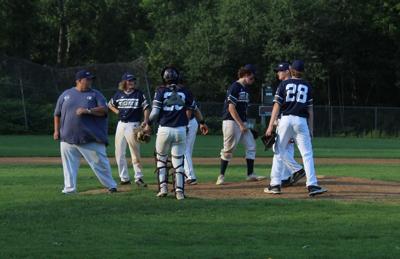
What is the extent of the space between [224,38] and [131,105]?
38.4 metres

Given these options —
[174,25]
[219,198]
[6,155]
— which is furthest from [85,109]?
[174,25]

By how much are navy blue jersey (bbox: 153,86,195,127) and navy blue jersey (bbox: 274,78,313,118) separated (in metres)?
1.49

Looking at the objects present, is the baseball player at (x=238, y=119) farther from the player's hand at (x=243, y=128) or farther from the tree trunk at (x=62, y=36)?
the tree trunk at (x=62, y=36)

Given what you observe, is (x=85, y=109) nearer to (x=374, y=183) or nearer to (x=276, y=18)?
(x=374, y=183)

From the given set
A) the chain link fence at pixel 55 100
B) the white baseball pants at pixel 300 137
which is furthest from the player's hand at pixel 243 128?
the chain link fence at pixel 55 100

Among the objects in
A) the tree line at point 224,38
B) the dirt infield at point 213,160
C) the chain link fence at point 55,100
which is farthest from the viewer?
the tree line at point 224,38

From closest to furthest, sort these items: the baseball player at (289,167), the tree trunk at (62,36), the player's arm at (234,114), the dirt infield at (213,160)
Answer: the baseball player at (289,167), the player's arm at (234,114), the dirt infield at (213,160), the tree trunk at (62,36)

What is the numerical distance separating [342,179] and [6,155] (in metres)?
13.9

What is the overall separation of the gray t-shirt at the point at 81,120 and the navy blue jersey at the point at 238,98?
2499mm

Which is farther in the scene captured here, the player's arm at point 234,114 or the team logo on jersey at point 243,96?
the team logo on jersey at point 243,96

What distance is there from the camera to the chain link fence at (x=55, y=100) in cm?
4462

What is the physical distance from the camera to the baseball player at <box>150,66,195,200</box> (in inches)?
476

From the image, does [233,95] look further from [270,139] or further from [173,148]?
[173,148]

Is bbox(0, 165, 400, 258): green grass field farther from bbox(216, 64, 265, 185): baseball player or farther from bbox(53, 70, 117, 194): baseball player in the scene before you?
bbox(216, 64, 265, 185): baseball player
